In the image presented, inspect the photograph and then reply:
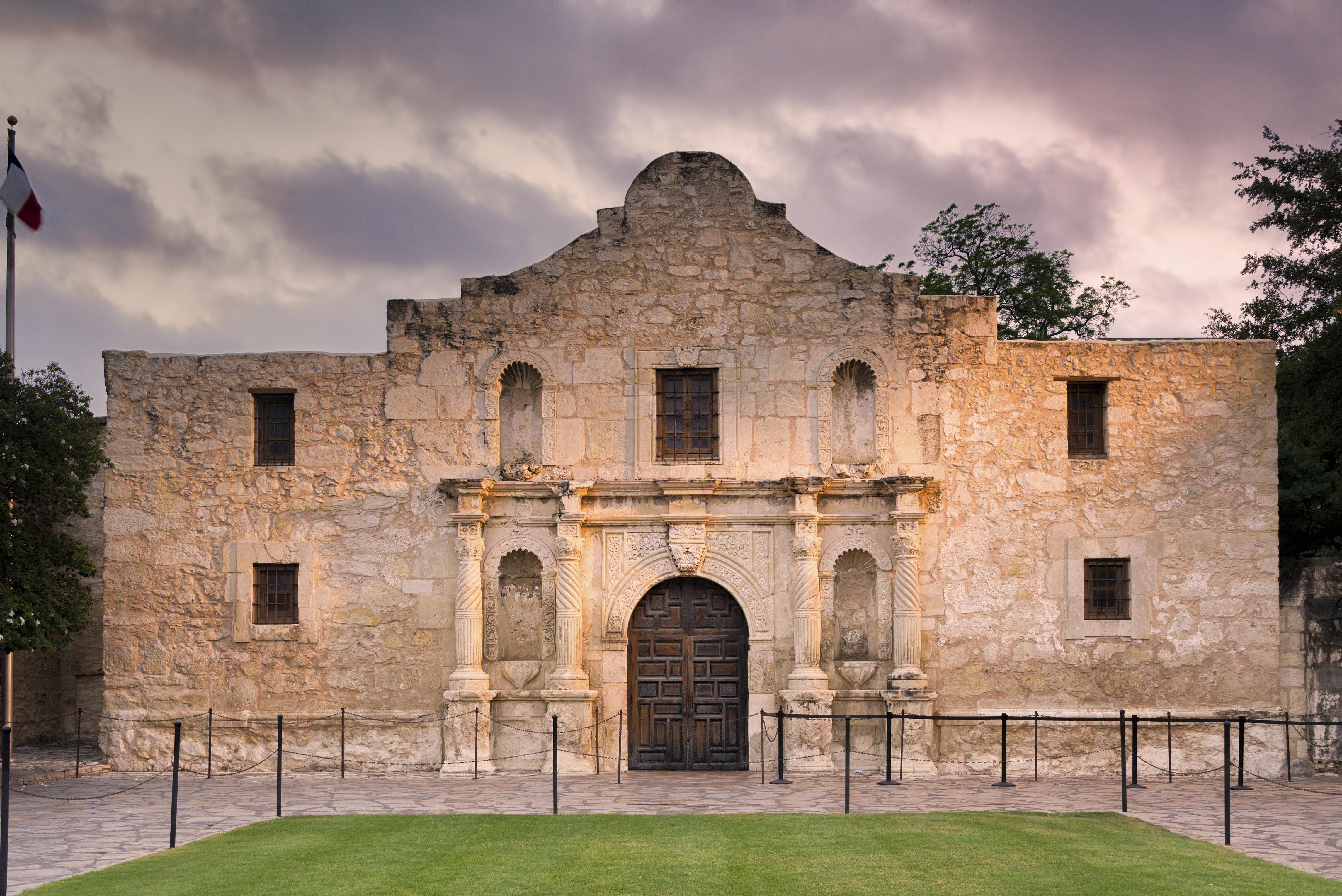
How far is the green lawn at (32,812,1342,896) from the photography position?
8828 mm

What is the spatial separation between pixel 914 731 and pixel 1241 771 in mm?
3774

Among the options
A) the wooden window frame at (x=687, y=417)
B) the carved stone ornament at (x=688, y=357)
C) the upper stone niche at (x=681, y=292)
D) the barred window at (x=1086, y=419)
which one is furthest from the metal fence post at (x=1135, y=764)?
the carved stone ornament at (x=688, y=357)

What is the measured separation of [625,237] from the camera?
1678cm

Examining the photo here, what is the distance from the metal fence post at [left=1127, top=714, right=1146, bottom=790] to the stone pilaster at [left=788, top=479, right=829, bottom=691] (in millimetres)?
3726

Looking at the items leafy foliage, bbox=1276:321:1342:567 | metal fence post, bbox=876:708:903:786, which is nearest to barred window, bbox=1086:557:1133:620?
metal fence post, bbox=876:708:903:786

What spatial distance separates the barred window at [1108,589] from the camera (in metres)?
16.3

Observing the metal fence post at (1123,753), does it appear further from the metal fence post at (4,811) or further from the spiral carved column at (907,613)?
the metal fence post at (4,811)

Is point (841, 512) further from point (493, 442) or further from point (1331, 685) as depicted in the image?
point (1331, 685)

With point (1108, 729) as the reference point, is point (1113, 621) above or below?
above

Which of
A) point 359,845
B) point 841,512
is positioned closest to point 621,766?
point 841,512

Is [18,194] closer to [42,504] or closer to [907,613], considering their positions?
[42,504]

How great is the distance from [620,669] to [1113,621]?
6.43m

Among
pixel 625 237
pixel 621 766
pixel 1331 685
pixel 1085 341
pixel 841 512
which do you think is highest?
pixel 625 237

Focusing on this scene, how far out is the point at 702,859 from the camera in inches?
384
